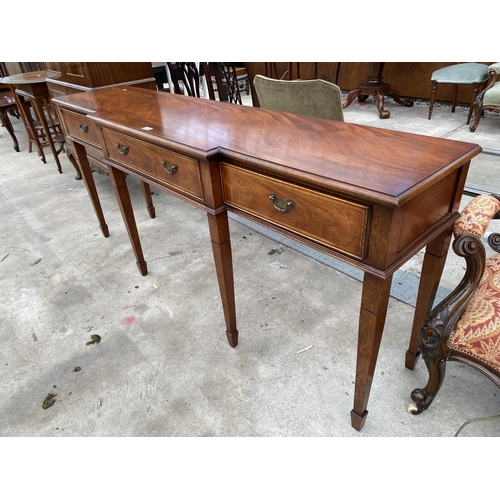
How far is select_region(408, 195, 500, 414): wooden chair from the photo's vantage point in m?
1.03

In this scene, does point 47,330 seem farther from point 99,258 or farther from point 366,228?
point 366,228

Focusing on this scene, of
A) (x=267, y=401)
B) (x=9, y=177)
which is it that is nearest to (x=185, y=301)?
(x=267, y=401)

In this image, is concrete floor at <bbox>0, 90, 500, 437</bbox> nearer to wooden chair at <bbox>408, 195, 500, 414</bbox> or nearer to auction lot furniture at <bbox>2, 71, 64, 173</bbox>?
wooden chair at <bbox>408, 195, 500, 414</bbox>

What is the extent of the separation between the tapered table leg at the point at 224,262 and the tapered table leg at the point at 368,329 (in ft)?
1.89

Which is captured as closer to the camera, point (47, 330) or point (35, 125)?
point (47, 330)

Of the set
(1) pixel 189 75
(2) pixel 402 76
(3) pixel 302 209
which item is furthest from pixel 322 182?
(2) pixel 402 76

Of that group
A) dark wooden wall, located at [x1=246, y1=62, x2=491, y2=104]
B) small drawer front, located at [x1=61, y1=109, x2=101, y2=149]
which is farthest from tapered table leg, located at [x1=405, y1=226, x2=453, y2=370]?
dark wooden wall, located at [x1=246, y1=62, x2=491, y2=104]

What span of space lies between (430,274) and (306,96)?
1251 mm

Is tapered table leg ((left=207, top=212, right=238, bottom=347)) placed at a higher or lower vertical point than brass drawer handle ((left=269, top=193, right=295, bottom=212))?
lower

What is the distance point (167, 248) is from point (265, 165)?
62.1 inches

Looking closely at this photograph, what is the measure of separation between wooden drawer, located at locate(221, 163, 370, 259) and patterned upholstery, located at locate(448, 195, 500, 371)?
33cm

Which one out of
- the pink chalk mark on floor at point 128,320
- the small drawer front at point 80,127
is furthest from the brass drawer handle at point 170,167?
the pink chalk mark on floor at point 128,320

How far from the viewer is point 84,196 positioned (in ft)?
11.0

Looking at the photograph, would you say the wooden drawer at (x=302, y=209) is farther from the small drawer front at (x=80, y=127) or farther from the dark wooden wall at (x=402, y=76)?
the dark wooden wall at (x=402, y=76)
